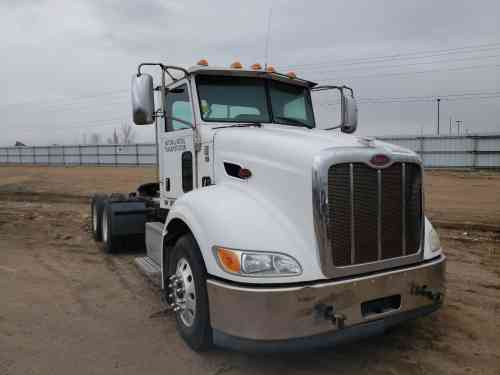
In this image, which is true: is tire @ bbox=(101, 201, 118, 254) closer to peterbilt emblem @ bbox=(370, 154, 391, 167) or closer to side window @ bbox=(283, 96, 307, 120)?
side window @ bbox=(283, 96, 307, 120)

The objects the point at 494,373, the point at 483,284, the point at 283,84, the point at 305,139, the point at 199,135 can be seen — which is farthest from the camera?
the point at 483,284

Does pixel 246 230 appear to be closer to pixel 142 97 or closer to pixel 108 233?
pixel 142 97

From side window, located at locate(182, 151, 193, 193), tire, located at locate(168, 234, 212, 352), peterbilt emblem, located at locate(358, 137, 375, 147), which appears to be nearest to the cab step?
side window, located at locate(182, 151, 193, 193)

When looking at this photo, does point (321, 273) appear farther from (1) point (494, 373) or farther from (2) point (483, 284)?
(2) point (483, 284)

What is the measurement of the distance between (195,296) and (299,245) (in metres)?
0.99

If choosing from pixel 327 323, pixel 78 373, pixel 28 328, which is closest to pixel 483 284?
pixel 327 323

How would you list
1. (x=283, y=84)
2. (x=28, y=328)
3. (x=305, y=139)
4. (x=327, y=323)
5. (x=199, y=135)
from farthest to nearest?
1. (x=283, y=84)
2. (x=199, y=135)
3. (x=28, y=328)
4. (x=305, y=139)
5. (x=327, y=323)

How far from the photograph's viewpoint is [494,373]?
3.20m

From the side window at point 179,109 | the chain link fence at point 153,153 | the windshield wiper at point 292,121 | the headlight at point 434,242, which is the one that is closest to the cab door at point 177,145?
the side window at point 179,109

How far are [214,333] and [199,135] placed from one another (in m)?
2.17

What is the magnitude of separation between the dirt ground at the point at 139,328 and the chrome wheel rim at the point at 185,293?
28cm

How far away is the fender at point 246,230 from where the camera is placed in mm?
3023

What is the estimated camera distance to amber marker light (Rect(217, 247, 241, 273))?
299 centimetres

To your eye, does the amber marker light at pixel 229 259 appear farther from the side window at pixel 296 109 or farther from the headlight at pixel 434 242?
the side window at pixel 296 109
